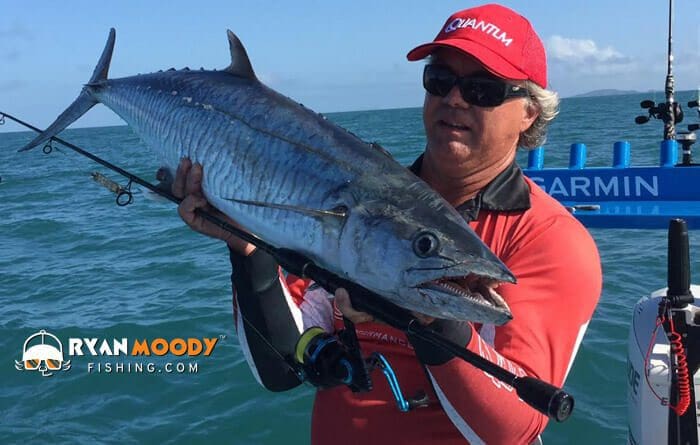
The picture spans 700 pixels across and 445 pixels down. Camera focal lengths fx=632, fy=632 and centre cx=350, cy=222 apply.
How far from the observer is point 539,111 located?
2506 mm

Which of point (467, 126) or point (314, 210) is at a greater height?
→ point (467, 126)

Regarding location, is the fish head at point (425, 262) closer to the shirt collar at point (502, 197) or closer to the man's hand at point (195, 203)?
the shirt collar at point (502, 197)

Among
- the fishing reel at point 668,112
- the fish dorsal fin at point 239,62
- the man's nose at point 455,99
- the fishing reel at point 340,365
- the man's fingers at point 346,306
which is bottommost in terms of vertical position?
the fishing reel at point 340,365

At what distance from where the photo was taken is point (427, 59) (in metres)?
2.45

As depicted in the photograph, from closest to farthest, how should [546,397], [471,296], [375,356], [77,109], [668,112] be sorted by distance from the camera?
[546,397]
[471,296]
[375,356]
[77,109]
[668,112]

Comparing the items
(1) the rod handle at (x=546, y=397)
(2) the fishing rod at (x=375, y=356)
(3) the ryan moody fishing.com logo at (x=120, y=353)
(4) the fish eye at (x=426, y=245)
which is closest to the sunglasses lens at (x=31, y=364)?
(3) the ryan moody fishing.com logo at (x=120, y=353)

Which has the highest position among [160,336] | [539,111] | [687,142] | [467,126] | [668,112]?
[668,112]

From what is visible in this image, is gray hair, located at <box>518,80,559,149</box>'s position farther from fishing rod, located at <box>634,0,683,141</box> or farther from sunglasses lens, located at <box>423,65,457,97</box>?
fishing rod, located at <box>634,0,683,141</box>

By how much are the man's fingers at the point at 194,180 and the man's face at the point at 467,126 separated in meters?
0.88

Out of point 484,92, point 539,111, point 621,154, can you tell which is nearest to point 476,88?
point 484,92

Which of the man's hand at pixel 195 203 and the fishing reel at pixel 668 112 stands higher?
the fishing reel at pixel 668 112

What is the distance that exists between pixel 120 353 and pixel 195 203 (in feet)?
15.4

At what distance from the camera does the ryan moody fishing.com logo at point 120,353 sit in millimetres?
6102

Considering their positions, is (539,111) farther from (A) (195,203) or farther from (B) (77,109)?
(B) (77,109)
